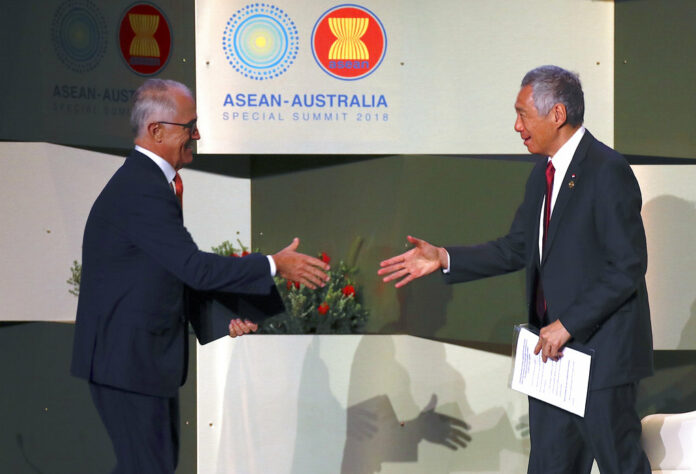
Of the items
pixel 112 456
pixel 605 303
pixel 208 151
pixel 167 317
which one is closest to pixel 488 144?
pixel 208 151

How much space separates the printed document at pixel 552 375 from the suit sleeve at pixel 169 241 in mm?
953

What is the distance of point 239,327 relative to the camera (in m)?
3.11

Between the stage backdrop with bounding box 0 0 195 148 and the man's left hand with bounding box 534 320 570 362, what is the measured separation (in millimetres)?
2066

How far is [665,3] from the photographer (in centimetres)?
391

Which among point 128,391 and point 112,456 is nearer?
point 128,391

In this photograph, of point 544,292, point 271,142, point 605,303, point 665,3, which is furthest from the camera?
point 271,142

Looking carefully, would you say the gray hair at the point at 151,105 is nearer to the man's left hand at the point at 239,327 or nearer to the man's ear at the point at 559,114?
the man's left hand at the point at 239,327

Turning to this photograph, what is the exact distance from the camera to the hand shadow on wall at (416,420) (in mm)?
4062

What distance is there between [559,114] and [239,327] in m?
1.22

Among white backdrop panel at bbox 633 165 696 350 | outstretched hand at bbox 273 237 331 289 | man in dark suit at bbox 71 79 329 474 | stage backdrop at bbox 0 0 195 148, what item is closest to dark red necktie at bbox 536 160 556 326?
outstretched hand at bbox 273 237 331 289

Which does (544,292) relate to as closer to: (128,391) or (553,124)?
(553,124)

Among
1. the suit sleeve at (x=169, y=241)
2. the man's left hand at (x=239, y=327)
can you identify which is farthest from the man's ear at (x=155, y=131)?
the man's left hand at (x=239, y=327)

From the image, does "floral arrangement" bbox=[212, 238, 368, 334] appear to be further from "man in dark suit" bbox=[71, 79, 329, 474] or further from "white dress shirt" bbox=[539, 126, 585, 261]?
"white dress shirt" bbox=[539, 126, 585, 261]

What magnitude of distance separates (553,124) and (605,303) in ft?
1.91
